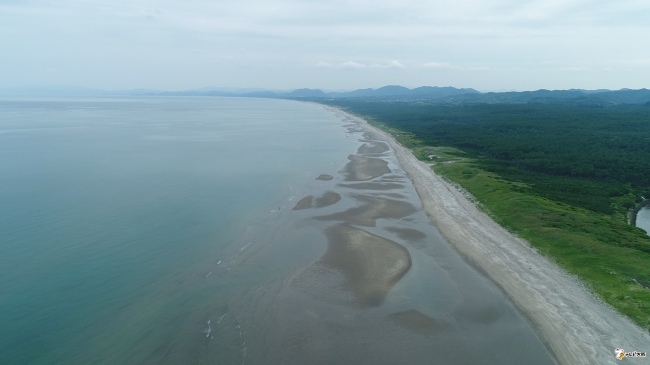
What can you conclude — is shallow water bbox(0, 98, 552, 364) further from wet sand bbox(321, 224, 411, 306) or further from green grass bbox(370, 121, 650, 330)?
green grass bbox(370, 121, 650, 330)

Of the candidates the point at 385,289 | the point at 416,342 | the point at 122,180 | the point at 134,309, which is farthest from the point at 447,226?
the point at 122,180

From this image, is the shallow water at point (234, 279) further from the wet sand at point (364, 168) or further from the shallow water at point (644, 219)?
the shallow water at point (644, 219)

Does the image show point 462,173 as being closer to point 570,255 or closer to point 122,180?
point 570,255

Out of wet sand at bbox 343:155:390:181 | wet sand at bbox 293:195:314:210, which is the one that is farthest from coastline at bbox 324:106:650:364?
wet sand at bbox 343:155:390:181

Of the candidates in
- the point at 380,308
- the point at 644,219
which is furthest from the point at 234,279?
the point at 644,219

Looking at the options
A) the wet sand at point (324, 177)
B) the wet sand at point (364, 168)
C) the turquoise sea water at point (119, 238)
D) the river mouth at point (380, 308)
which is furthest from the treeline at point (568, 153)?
the turquoise sea water at point (119, 238)

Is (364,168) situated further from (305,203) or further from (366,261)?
(366,261)
